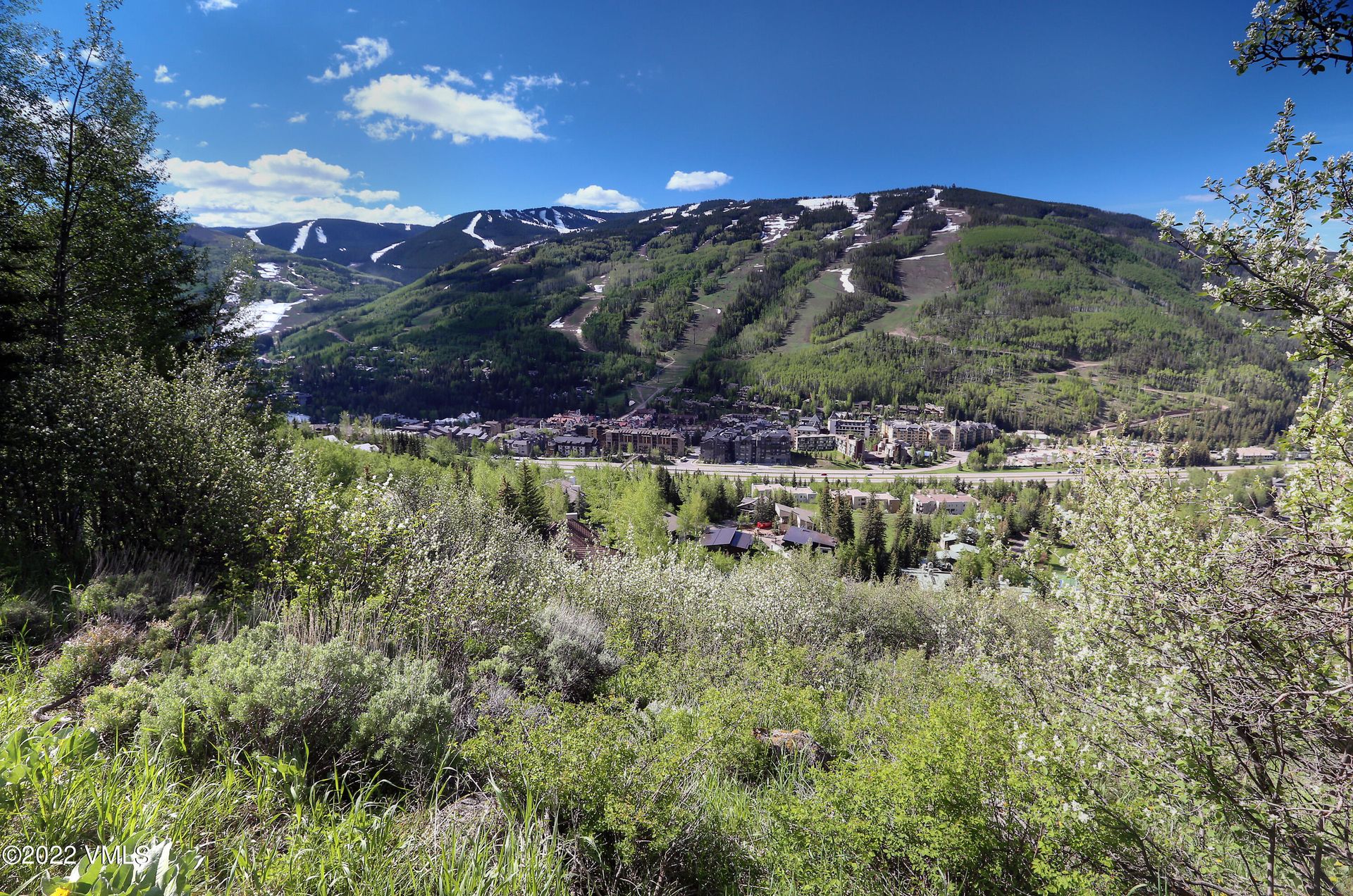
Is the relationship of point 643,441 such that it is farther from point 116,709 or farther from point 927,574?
point 116,709

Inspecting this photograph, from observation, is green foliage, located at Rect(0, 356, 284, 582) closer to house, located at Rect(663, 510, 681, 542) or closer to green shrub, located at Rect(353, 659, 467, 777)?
green shrub, located at Rect(353, 659, 467, 777)

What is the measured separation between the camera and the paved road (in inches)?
4139

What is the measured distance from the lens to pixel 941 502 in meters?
80.7

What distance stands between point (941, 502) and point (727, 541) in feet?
157

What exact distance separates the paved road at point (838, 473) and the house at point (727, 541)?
48.2m

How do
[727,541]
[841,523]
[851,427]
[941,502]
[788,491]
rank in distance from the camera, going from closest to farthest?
[727,541]
[841,523]
[941,502]
[788,491]
[851,427]

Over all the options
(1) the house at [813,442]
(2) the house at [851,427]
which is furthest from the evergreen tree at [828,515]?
(2) the house at [851,427]

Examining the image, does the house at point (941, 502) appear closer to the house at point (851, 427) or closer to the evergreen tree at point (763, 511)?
the evergreen tree at point (763, 511)

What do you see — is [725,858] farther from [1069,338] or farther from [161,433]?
[1069,338]

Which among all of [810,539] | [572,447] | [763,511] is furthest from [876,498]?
[572,447]

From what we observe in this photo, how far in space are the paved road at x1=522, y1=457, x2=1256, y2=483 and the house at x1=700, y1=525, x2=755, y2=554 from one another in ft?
158

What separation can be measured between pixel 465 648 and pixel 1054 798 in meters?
5.15

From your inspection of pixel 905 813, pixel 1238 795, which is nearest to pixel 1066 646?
pixel 1238 795

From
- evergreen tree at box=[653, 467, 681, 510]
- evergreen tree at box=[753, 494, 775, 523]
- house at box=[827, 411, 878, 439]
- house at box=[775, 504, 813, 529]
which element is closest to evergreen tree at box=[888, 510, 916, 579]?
house at box=[775, 504, 813, 529]
